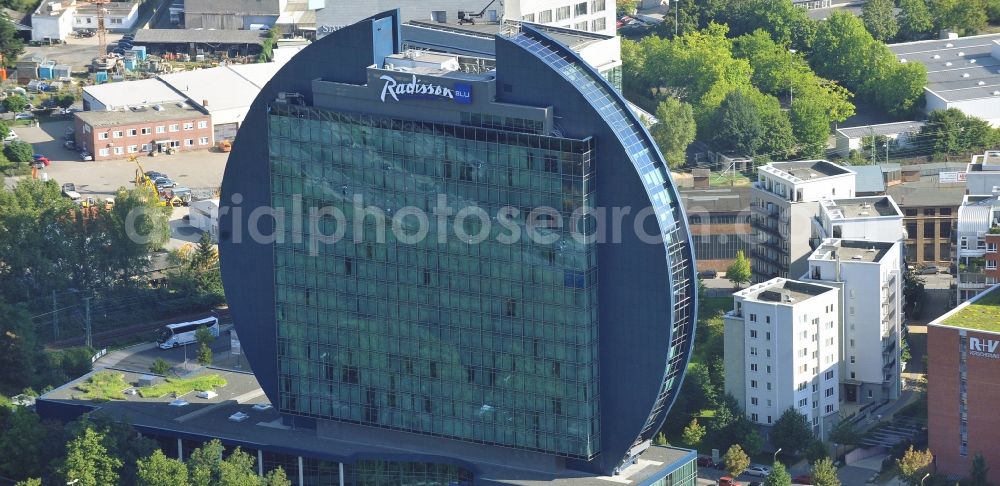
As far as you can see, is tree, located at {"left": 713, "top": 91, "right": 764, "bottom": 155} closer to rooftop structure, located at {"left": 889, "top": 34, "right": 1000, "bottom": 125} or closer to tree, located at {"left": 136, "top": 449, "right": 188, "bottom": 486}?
rooftop structure, located at {"left": 889, "top": 34, "right": 1000, "bottom": 125}

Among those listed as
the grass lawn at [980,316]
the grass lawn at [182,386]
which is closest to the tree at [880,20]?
the grass lawn at [980,316]

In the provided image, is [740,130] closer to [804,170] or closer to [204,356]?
[804,170]

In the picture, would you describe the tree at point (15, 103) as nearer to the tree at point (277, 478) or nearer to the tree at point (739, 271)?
the tree at point (739, 271)

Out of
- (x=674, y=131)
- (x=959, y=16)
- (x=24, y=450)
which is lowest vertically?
(x=24, y=450)

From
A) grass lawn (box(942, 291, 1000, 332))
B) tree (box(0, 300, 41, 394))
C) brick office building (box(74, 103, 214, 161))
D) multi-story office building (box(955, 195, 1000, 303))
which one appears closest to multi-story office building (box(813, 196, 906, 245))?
multi-story office building (box(955, 195, 1000, 303))

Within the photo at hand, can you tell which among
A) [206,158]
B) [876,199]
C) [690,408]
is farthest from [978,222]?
[206,158]

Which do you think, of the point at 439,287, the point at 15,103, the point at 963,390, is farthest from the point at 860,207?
the point at 15,103
